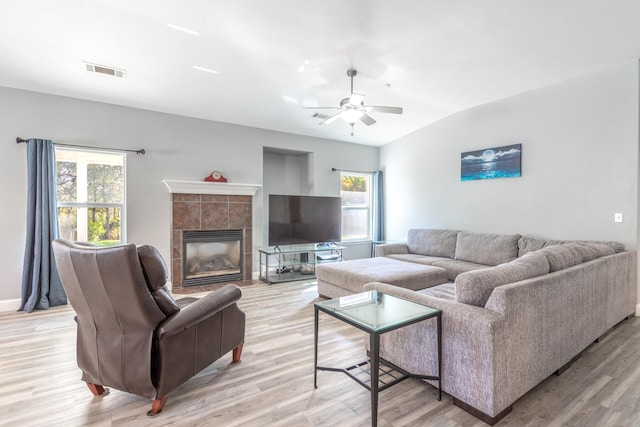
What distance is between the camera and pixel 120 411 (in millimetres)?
1950

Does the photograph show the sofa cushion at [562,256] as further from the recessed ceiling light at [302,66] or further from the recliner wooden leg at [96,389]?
the recliner wooden leg at [96,389]

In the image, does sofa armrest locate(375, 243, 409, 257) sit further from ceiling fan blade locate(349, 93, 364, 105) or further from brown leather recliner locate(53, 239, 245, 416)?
brown leather recliner locate(53, 239, 245, 416)

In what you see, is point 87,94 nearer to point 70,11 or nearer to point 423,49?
point 70,11

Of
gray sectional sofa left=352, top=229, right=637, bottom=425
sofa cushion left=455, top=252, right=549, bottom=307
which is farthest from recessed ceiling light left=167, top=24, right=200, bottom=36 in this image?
sofa cushion left=455, top=252, right=549, bottom=307

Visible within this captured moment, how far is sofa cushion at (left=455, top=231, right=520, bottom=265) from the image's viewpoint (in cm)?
434

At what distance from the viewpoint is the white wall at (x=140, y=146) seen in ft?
12.6

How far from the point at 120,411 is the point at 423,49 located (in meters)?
4.00

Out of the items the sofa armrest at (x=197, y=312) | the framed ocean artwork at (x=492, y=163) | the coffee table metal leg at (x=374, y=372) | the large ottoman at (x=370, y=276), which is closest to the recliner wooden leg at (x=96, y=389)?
the sofa armrest at (x=197, y=312)

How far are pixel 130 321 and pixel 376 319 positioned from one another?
149cm

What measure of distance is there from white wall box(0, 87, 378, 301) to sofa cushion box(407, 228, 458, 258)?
2062mm

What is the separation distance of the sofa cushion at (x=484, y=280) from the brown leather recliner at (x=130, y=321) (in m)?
1.69

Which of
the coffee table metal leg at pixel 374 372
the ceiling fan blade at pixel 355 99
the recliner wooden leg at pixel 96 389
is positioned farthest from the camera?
the ceiling fan blade at pixel 355 99

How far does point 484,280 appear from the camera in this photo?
76.9 inches

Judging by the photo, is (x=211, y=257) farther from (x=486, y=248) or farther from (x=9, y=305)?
(x=486, y=248)
